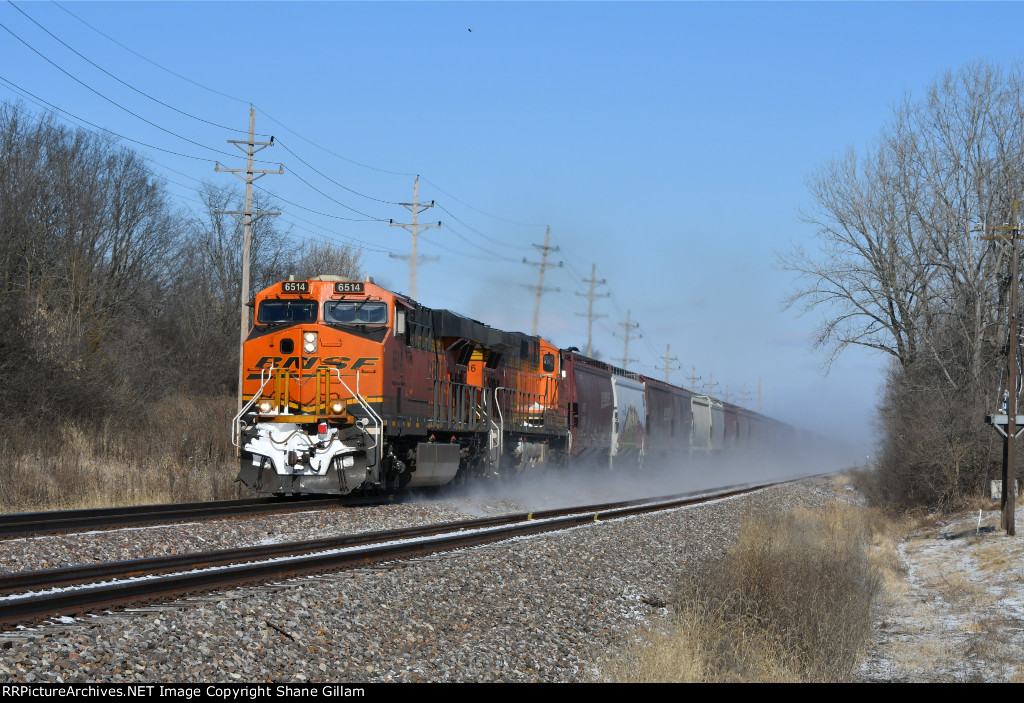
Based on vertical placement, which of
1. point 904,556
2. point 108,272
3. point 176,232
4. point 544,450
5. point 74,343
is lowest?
point 904,556

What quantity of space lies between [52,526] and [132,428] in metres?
15.2

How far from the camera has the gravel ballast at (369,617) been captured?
6051mm

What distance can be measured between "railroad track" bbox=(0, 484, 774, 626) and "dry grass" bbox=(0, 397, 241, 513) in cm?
707

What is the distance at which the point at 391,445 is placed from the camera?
1733 cm

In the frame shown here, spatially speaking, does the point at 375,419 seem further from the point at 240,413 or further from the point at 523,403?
the point at 523,403

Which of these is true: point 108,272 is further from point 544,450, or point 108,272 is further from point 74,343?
point 544,450

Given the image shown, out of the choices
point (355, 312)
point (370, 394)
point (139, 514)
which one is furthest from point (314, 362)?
point (139, 514)

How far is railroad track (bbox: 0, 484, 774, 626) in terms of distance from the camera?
7078mm

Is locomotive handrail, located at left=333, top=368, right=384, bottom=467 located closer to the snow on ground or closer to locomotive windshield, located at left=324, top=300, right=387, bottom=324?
locomotive windshield, located at left=324, top=300, right=387, bottom=324

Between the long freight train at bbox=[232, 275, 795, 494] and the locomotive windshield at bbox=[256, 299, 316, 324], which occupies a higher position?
the locomotive windshield at bbox=[256, 299, 316, 324]

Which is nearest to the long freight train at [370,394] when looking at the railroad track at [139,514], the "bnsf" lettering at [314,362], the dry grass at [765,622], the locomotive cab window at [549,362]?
the "bnsf" lettering at [314,362]

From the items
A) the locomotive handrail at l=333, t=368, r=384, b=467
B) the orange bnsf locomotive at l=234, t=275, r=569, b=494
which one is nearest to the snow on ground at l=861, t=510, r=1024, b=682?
the locomotive handrail at l=333, t=368, r=384, b=467

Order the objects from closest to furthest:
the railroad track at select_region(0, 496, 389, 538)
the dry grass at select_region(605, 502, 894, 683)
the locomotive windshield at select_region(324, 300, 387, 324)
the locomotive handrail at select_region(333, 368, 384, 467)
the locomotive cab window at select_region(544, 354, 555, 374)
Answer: the dry grass at select_region(605, 502, 894, 683), the railroad track at select_region(0, 496, 389, 538), the locomotive handrail at select_region(333, 368, 384, 467), the locomotive windshield at select_region(324, 300, 387, 324), the locomotive cab window at select_region(544, 354, 555, 374)
